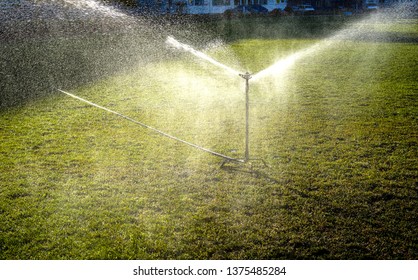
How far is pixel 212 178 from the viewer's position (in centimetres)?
503

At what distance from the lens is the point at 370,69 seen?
478 inches

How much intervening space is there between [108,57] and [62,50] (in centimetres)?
295

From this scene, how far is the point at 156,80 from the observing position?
11.0m

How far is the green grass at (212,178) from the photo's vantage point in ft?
12.2

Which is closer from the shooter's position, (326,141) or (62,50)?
(326,141)

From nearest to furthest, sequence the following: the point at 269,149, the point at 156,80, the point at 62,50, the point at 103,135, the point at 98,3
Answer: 1. the point at 269,149
2. the point at 103,135
3. the point at 156,80
4. the point at 62,50
5. the point at 98,3

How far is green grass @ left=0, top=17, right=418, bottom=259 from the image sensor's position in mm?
A: 3719

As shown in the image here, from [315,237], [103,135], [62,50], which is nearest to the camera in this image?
[315,237]

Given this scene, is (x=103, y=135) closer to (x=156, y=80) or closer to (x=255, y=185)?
(x=255, y=185)
